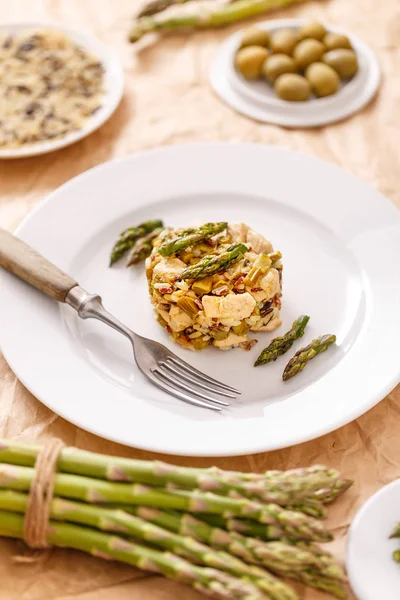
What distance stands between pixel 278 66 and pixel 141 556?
302cm

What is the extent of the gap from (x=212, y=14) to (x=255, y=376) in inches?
116

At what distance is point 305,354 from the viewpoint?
2.69m

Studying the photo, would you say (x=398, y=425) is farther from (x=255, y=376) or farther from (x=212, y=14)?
(x=212, y=14)

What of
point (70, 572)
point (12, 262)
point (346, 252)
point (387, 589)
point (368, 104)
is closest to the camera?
point (387, 589)

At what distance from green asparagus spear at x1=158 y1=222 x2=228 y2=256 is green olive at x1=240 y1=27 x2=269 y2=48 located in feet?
6.27

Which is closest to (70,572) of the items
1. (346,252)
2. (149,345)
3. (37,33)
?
(149,345)

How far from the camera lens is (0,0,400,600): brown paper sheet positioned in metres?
2.19

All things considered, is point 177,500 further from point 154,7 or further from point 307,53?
point 154,7

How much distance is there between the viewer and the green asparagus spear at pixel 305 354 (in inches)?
104

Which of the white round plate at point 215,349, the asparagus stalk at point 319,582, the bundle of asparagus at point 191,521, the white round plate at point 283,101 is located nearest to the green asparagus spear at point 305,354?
the white round plate at point 215,349

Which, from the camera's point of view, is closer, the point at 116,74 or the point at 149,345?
the point at 149,345

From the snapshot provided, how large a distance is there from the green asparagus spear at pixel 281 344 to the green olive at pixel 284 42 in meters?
2.10

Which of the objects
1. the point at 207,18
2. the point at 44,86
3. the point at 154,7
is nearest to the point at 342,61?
the point at 207,18

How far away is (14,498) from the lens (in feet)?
6.95
